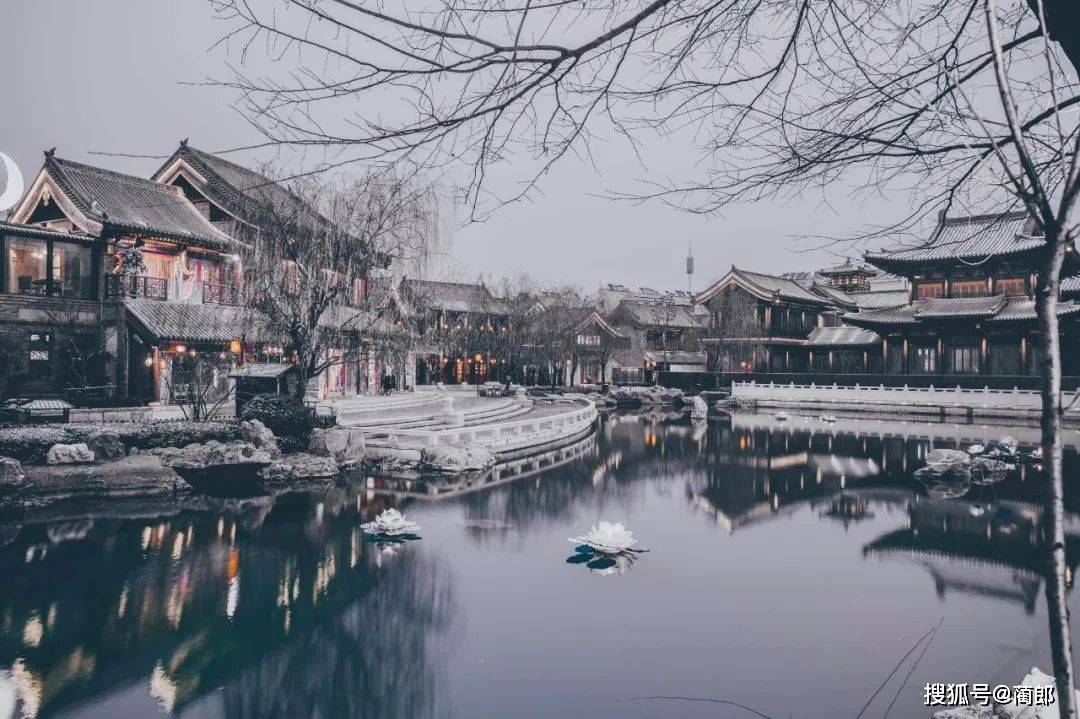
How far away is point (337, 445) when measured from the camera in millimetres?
15938

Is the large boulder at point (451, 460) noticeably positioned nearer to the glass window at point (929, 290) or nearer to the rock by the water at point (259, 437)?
the rock by the water at point (259, 437)

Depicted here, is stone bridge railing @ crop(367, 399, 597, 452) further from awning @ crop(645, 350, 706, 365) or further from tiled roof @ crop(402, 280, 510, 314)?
awning @ crop(645, 350, 706, 365)

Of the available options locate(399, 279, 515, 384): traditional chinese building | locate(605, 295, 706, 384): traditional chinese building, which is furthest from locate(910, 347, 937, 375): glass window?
locate(399, 279, 515, 384): traditional chinese building

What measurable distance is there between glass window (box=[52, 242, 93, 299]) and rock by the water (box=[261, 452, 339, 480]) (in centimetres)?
1030

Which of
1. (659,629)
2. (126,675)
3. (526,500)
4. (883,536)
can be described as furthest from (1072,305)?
(126,675)

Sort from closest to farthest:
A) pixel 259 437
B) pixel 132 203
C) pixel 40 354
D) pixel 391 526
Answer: pixel 391 526
pixel 259 437
pixel 40 354
pixel 132 203

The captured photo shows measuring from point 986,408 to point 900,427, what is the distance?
17.0ft

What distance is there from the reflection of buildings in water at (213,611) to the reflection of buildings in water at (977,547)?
22.5ft

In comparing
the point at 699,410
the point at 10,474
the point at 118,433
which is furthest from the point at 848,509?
the point at 699,410

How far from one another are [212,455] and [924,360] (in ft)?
111

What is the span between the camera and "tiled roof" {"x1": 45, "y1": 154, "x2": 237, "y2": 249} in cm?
2038

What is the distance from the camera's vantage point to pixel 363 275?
18141mm

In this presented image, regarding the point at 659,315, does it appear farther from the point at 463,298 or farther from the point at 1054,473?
the point at 1054,473

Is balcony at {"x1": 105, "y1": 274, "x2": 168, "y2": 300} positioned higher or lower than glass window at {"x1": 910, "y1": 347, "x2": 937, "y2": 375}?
higher
